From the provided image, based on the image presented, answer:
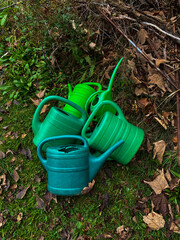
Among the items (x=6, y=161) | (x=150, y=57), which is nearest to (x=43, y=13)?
(x=150, y=57)

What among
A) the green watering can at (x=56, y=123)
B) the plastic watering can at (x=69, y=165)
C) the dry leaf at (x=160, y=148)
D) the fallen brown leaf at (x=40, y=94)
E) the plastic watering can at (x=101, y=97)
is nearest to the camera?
the plastic watering can at (x=69, y=165)

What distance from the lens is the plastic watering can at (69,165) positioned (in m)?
1.74

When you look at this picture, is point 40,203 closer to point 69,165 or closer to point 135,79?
point 69,165

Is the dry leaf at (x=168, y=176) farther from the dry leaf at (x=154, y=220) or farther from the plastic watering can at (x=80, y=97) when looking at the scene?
the plastic watering can at (x=80, y=97)

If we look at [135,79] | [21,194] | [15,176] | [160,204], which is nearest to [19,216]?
[21,194]

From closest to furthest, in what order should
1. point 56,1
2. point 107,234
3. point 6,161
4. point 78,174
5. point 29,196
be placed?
point 78,174 → point 107,234 → point 29,196 → point 6,161 → point 56,1

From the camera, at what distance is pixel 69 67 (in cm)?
246

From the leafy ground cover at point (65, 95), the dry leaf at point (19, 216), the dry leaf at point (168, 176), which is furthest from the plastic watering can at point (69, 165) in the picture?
the dry leaf at point (168, 176)

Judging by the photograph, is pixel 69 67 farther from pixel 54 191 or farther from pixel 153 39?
pixel 54 191

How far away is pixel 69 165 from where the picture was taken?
68.7 inches

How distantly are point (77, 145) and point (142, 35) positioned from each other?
1118 mm

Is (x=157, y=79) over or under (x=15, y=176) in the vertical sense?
over

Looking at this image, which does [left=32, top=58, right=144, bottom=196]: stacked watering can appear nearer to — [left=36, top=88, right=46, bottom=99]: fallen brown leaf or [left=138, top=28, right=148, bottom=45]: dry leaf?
[left=36, top=88, right=46, bottom=99]: fallen brown leaf

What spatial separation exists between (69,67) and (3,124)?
839 millimetres
